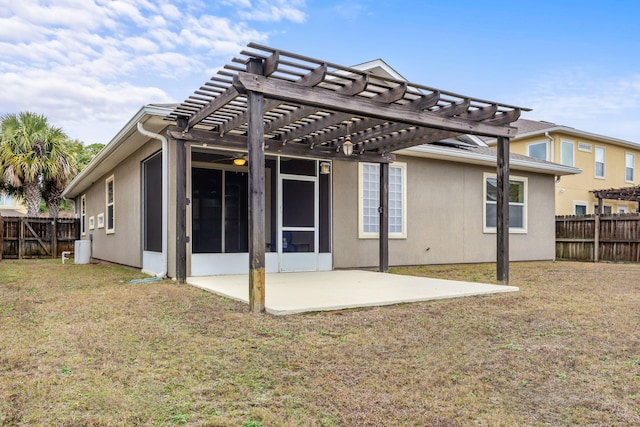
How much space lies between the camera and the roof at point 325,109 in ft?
17.1

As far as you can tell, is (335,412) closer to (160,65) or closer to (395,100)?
(395,100)

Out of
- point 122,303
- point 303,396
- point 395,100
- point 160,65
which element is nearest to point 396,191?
point 395,100

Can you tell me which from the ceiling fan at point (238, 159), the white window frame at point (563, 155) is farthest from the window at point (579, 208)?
the ceiling fan at point (238, 159)

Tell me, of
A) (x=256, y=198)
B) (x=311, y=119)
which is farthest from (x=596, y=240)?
(x=256, y=198)

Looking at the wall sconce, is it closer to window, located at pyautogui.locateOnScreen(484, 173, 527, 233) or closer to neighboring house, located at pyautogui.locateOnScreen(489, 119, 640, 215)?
window, located at pyautogui.locateOnScreen(484, 173, 527, 233)

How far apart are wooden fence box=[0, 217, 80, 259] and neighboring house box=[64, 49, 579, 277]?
16.9 feet

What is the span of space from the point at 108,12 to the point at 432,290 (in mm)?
11196

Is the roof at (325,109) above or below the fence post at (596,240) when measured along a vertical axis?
above

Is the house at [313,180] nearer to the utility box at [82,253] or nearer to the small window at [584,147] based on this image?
the utility box at [82,253]

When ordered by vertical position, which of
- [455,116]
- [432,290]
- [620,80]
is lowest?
[432,290]

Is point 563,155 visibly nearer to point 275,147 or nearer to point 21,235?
point 275,147

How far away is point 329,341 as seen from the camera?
3939mm

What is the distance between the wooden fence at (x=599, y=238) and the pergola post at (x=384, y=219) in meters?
8.64

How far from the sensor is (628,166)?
66.9 ft
